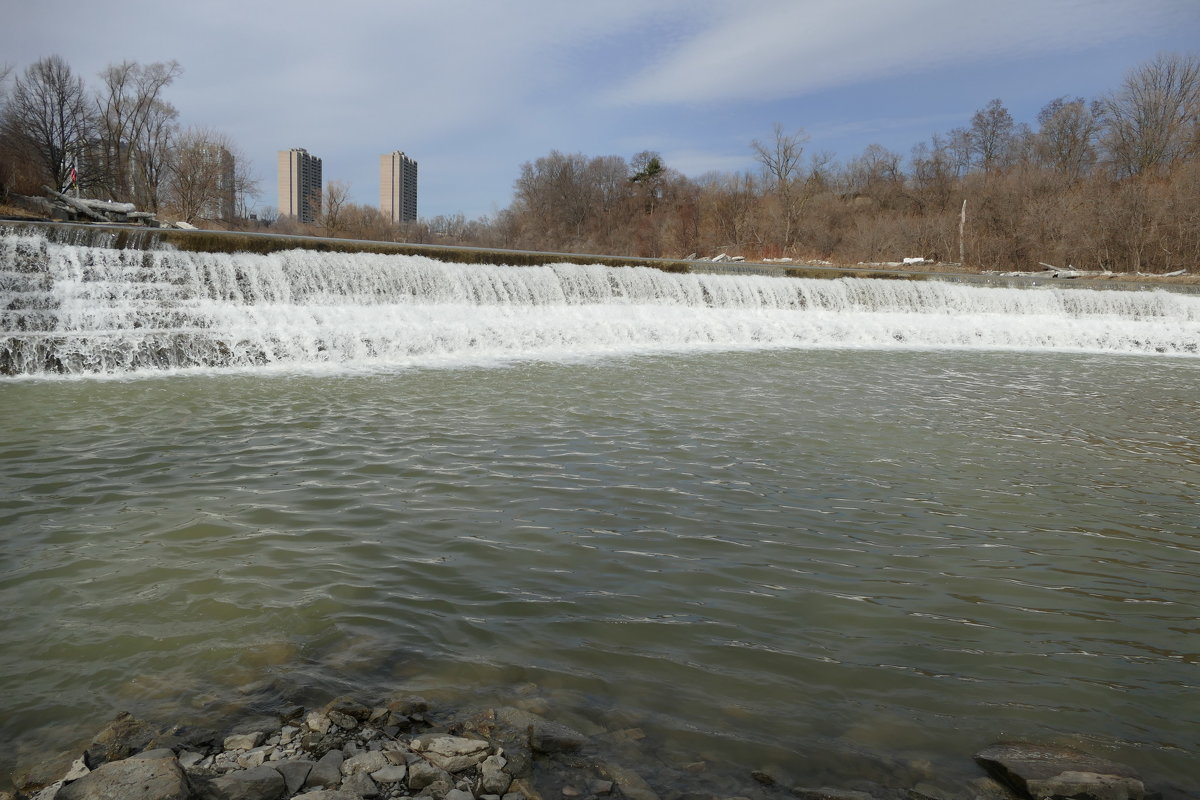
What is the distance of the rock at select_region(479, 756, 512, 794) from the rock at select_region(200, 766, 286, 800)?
1.65ft

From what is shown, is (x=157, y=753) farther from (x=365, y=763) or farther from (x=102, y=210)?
(x=102, y=210)

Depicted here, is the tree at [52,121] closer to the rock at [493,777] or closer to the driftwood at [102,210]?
the driftwood at [102,210]

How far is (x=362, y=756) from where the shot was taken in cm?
207

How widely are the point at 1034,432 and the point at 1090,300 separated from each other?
667 inches

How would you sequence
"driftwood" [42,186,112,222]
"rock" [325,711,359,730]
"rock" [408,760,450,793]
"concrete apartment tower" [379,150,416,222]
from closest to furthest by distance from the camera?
"rock" [408,760,450,793]
"rock" [325,711,359,730]
"driftwood" [42,186,112,222]
"concrete apartment tower" [379,150,416,222]

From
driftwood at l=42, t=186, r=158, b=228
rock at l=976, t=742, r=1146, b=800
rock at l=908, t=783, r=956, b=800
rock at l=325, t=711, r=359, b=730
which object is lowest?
rock at l=908, t=783, r=956, b=800

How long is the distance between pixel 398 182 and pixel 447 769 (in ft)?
320

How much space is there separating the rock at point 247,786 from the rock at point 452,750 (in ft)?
1.21

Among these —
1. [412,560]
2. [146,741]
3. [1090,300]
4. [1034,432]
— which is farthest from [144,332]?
[1090,300]

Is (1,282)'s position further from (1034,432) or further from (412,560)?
(1034,432)

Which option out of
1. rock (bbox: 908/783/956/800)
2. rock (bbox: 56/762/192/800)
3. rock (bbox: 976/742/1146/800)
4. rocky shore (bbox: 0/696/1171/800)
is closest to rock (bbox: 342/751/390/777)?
rocky shore (bbox: 0/696/1171/800)

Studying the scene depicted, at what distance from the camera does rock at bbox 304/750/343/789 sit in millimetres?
1969

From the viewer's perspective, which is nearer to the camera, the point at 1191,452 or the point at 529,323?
the point at 1191,452

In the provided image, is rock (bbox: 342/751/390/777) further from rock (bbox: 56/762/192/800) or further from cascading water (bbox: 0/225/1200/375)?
cascading water (bbox: 0/225/1200/375)
